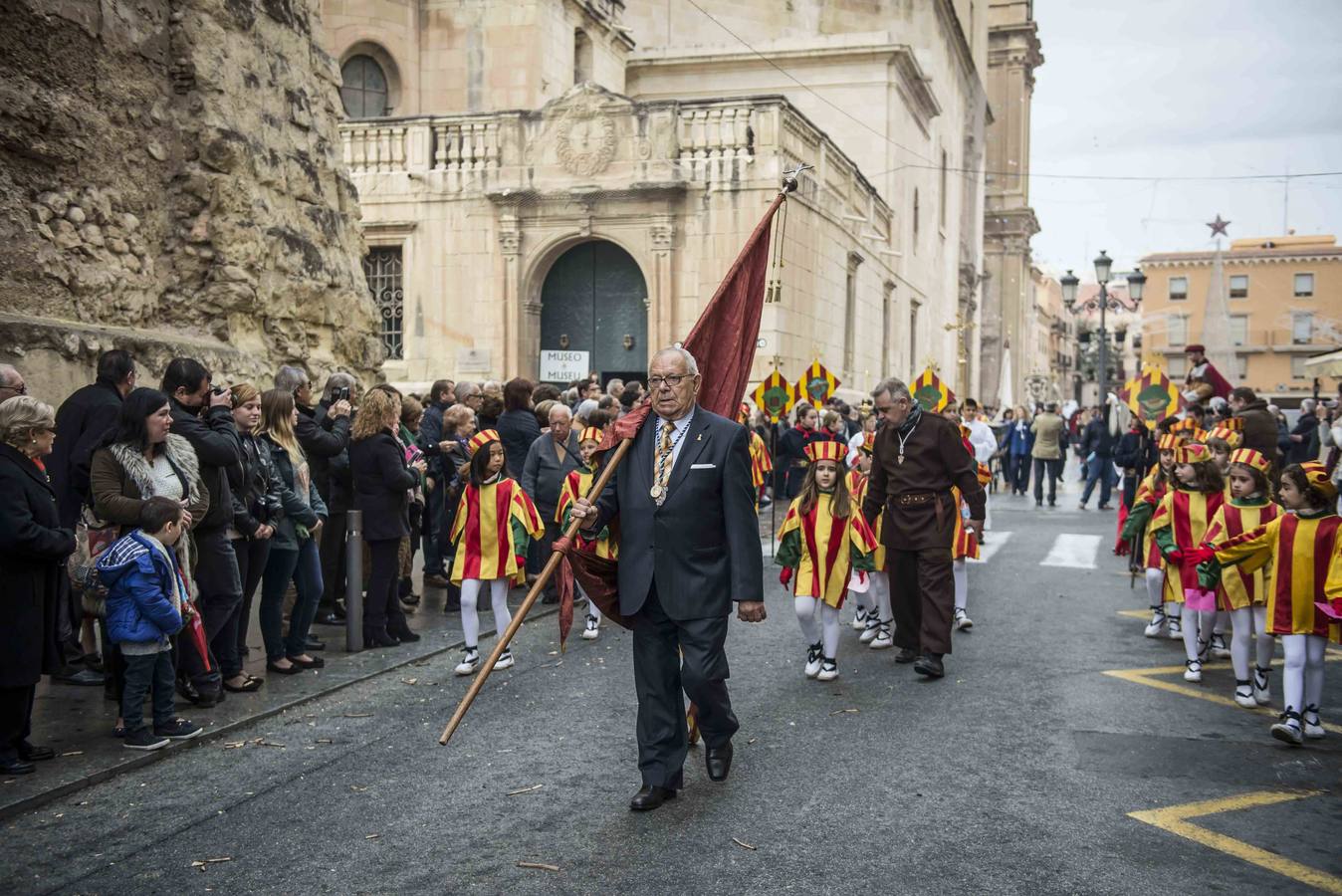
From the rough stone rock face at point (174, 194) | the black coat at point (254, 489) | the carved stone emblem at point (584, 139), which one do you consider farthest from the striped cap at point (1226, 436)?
the carved stone emblem at point (584, 139)

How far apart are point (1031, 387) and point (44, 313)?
2197 inches

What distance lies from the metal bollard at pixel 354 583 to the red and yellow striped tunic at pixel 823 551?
2.99 metres

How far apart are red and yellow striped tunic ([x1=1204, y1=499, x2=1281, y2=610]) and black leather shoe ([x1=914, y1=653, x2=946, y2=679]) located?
176 cm

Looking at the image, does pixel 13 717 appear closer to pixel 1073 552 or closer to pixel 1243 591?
pixel 1243 591

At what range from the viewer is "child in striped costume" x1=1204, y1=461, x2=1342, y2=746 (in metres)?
6.52

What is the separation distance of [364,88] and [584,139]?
22.2 ft

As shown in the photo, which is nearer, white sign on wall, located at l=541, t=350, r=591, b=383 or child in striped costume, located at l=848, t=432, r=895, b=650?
child in striped costume, located at l=848, t=432, r=895, b=650

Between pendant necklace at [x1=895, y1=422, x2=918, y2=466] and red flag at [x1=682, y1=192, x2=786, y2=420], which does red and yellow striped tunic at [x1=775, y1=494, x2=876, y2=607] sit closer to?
pendant necklace at [x1=895, y1=422, x2=918, y2=466]

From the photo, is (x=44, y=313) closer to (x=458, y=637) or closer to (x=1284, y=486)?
(x=458, y=637)

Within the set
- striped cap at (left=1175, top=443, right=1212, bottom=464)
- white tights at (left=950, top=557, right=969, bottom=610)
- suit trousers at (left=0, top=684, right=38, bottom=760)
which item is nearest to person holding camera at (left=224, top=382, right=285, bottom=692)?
suit trousers at (left=0, top=684, right=38, bottom=760)

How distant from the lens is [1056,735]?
6.57m

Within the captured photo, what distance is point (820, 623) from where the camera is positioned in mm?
8008

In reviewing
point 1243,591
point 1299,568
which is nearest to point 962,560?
point 1243,591

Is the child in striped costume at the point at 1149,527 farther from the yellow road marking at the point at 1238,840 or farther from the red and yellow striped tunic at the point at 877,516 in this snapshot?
the yellow road marking at the point at 1238,840
